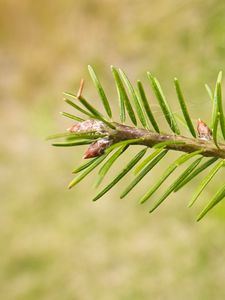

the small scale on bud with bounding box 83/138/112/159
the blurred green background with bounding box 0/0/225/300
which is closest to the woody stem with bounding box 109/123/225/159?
the small scale on bud with bounding box 83/138/112/159

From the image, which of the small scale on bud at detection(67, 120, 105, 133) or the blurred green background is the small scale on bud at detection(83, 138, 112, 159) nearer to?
the small scale on bud at detection(67, 120, 105, 133)

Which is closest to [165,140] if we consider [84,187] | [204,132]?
[204,132]

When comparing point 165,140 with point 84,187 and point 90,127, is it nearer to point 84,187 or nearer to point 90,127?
point 90,127

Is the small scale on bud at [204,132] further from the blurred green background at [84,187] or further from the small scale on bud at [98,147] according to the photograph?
the blurred green background at [84,187]

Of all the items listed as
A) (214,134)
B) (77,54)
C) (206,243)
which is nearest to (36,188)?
(77,54)

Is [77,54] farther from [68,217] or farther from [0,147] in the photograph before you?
[68,217]

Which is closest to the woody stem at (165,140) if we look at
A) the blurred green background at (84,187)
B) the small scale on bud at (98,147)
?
the small scale on bud at (98,147)
